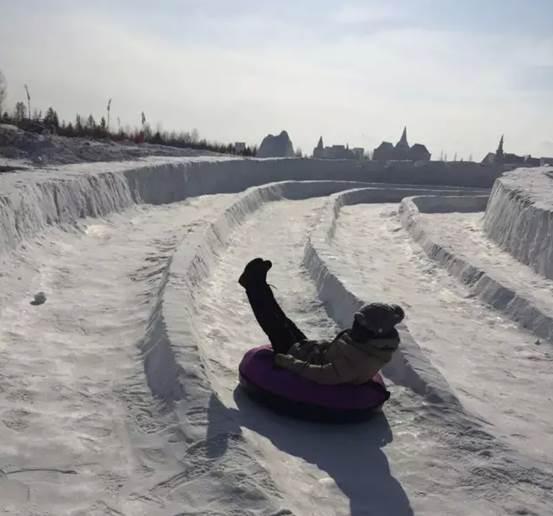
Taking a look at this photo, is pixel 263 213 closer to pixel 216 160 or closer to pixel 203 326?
pixel 216 160

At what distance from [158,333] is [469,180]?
82.1 feet

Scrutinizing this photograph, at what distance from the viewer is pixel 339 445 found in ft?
12.8

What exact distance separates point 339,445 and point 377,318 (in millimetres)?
896

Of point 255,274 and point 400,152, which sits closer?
point 255,274

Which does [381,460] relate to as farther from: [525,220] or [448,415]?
[525,220]

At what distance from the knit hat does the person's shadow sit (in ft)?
2.31

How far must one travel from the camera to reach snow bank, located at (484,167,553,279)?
998 cm

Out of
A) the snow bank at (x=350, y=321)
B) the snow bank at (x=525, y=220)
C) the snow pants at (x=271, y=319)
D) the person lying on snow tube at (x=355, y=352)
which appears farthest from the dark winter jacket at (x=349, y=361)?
the snow bank at (x=525, y=220)

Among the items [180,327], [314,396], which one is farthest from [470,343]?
[180,327]

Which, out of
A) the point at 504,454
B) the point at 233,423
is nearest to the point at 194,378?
the point at 233,423

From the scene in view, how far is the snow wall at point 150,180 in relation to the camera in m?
7.69

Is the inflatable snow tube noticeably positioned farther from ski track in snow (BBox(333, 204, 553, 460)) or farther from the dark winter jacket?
ski track in snow (BBox(333, 204, 553, 460))

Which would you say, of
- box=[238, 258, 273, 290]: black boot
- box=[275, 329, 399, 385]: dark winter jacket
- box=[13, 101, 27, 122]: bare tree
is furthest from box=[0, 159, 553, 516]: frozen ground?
box=[13, 101, 27, 122]: bare tree

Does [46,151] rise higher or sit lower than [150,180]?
higher
